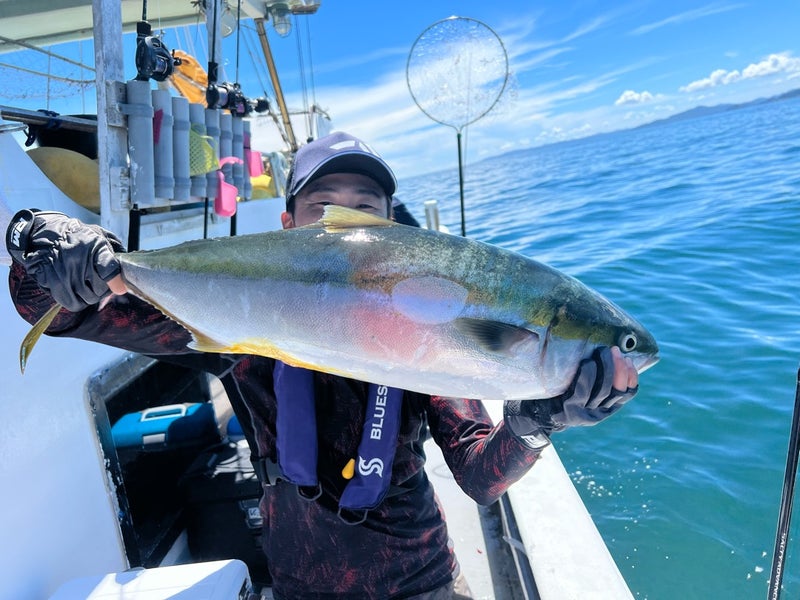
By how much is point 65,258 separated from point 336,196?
1053 millimetres

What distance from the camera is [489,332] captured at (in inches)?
59.5

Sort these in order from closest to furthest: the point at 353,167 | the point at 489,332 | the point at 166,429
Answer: the point at 489,332, the point at 353,167, the point at 166,429

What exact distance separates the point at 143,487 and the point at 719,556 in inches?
167

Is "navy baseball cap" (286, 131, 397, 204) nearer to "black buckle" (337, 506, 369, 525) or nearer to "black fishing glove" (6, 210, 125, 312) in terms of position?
"black fishing glove" (6, 210, 125, 312)

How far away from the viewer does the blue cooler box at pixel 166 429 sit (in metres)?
3.70

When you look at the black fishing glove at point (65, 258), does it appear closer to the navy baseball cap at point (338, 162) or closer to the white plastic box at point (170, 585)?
the navy baseball cap at point (338, 162)

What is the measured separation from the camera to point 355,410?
2.31 meters

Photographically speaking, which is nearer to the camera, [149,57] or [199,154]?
[149,57]

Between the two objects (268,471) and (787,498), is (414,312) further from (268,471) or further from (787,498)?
(787,498)

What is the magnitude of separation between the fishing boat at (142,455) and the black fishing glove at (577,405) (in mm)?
1083

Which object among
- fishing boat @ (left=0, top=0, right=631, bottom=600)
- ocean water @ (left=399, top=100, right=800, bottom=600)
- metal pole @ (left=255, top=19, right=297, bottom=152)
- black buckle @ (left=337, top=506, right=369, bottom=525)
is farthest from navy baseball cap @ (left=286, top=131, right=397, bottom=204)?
metal pole @ (left=255, top=19, right=297, bottom=152)

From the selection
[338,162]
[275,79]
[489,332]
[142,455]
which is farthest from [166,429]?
[275,79]

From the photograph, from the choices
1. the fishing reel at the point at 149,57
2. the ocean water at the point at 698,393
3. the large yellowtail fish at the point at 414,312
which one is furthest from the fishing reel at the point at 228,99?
the ocean water at the point at 698,393

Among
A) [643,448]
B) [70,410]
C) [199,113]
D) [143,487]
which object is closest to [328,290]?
[70,410]
